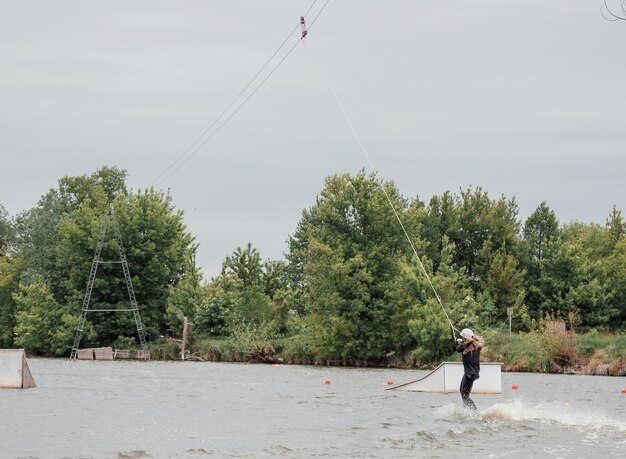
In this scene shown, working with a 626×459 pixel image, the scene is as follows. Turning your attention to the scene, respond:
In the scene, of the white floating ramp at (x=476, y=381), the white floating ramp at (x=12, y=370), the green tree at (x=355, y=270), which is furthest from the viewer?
the green tree at (x=355, y=270)

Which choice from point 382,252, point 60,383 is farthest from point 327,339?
point 60,383

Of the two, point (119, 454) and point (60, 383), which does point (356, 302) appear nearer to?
point (60, 383)

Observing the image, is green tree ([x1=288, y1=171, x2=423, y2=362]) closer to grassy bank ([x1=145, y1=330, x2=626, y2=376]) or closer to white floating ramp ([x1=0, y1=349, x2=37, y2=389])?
grassy bank ([x1=145, y1=330, x2=626, y2=376])

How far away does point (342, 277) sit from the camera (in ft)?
238

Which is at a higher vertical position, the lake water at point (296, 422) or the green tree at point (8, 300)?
the green tree at point (8, 300)

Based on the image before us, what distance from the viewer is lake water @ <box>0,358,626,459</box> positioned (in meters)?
23.1

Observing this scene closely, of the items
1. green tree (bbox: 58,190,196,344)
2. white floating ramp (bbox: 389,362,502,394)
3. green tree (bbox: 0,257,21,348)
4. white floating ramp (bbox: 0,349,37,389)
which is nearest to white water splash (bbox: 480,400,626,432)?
white floating ramp (bbox: 389,362,502,394)

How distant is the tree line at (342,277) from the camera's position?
71.7 meters

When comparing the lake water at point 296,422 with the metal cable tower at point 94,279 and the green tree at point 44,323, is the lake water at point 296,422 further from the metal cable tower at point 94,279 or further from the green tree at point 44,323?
the green tree at point 44,323

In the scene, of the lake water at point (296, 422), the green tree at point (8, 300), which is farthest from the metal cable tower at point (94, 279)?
the lake water at point (296, 422)

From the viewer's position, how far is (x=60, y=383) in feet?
144

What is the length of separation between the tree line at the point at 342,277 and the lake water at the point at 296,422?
85.8 feet

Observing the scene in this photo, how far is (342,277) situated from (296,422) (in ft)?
143

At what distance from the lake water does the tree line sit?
85.8ft
